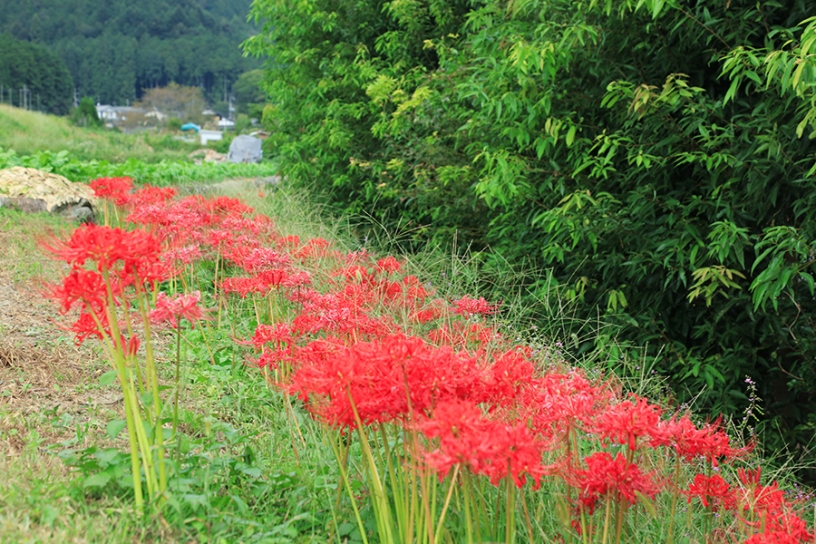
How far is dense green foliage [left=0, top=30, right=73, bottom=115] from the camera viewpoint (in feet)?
202

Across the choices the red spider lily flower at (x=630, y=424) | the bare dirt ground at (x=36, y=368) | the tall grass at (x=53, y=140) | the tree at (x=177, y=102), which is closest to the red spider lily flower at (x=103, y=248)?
the bare dirt ground at (x=36, y=368)

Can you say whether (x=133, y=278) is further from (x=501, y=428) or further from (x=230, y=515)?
(x=501, y=428)

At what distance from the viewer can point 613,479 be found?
1640mm

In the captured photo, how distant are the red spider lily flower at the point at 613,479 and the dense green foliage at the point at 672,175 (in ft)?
6.27

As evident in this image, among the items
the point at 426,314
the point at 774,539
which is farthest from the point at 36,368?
the point at 774,539

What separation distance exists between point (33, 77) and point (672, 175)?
229 ft

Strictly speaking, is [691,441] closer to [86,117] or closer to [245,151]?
[245,151]

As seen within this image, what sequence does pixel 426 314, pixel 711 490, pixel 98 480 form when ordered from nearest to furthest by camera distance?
pixel 98 480 < pixel 711 490 < pixel 426 314

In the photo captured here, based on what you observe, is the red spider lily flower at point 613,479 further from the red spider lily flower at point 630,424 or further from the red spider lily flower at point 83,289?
the red spider lily flower at point 83,289

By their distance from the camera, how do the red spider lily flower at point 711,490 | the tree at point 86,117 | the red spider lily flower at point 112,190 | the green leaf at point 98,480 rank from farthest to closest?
the tree at point 86,117
the red spider lily flower at point 112,190
the red spider lily flower at point 711,490
the green leaf at point 98,480

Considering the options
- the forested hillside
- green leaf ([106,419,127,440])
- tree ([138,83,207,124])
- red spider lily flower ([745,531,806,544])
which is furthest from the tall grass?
the forested hillside

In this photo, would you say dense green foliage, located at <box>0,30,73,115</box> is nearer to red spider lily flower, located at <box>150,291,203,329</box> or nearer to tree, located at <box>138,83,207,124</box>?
tree, located at <box>138,83,207,124</box>

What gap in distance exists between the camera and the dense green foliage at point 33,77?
6147 centimetres

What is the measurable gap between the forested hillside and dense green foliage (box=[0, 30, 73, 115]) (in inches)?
301
